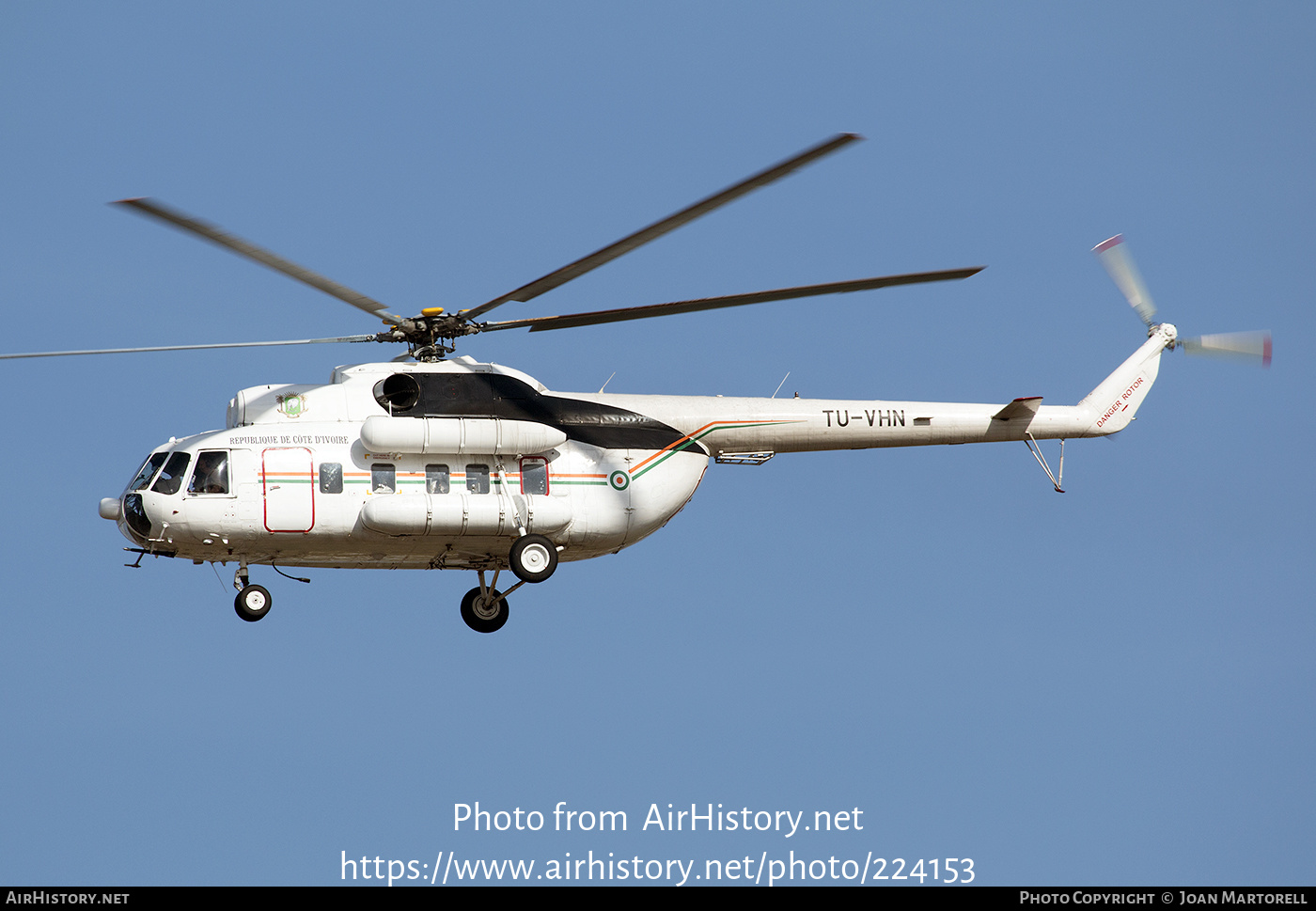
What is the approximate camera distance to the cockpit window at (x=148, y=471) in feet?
82.4

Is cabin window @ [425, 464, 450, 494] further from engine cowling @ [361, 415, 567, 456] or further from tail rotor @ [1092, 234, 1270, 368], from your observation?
tail rotor @ [1092, 234, 1270, 368]

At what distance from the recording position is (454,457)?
25797mm

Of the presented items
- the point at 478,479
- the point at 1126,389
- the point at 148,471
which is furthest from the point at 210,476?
the point at 1126,389

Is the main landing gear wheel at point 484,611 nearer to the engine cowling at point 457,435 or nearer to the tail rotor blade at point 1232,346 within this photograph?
the engine cowling at point 457,435

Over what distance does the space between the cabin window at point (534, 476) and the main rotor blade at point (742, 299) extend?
2.29m

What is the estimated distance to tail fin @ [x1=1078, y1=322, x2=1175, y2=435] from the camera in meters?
29.7

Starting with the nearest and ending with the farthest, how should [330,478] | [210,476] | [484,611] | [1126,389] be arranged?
[210,476]
[330,478]
[484,611]
[1126,389]

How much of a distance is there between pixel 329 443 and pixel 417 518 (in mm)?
1771

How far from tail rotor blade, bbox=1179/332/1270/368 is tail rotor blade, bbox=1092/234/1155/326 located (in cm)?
88

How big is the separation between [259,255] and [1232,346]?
17183 mm

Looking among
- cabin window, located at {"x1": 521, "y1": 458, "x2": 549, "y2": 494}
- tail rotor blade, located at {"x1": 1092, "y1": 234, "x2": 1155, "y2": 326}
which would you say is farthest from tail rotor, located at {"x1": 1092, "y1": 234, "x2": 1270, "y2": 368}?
cabin window, located at {"x1": 521, "y1": 458, "x2": 549, "y2": 494}

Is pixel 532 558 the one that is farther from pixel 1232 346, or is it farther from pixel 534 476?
pixel 1232 346

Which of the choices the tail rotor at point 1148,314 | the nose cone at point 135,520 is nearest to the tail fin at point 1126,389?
the tail rotor at point 1148,314
